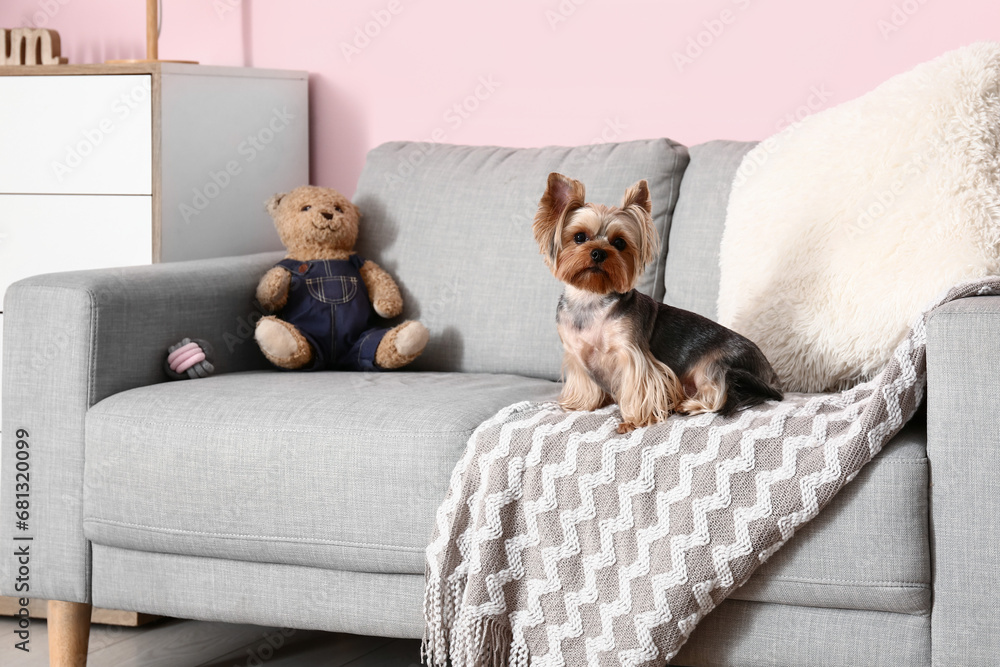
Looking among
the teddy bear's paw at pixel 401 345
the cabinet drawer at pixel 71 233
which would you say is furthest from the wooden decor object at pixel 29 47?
the teddy bear's paw at pixel 401 345

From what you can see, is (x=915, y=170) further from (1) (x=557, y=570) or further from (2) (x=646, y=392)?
(1) (x=557, y=570)

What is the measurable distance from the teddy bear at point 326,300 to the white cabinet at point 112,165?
0.28 metres

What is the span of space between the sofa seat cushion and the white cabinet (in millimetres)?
711

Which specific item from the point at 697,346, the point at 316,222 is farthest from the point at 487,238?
the point at 697,346

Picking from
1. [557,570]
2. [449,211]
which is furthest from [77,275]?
[557,570]

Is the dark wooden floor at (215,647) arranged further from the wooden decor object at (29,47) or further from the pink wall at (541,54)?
the wooden decor object at (29,47)

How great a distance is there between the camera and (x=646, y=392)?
156cm

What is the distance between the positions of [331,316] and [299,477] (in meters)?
0.62

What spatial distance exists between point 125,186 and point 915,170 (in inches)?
66.3

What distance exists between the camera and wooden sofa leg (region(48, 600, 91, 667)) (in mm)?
1819

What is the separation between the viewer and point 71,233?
2438 millimetres

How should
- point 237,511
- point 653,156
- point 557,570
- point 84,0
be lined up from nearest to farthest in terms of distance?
point 557,570 → point 237,511 → point 653,156 → point 84,0

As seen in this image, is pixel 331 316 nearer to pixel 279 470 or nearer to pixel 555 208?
pixel 279 470

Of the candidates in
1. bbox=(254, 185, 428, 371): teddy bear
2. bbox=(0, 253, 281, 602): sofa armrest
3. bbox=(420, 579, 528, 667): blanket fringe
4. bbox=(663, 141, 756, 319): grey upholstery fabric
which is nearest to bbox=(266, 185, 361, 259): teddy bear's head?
bbox=(254, 185, 428, 371): teddy bear
